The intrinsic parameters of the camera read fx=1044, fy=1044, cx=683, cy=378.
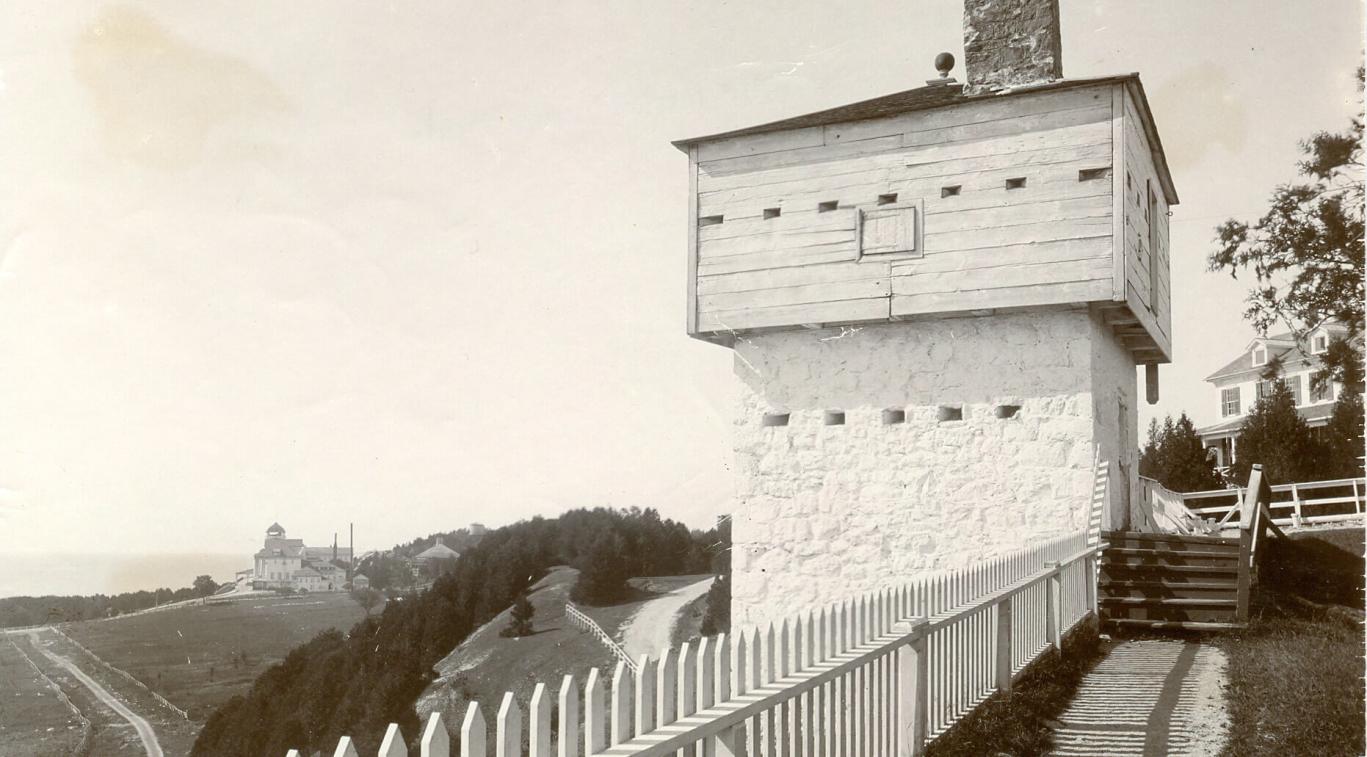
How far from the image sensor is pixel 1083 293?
1421cm

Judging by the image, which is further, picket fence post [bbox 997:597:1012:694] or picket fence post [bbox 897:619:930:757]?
picket fence post [bbox 997:597:1012:694]

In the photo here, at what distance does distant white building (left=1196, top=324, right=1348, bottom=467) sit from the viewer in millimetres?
34062

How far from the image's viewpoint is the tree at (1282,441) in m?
29.1

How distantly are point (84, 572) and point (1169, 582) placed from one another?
1787 centimetres

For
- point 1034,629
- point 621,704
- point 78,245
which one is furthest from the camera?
point 78,245

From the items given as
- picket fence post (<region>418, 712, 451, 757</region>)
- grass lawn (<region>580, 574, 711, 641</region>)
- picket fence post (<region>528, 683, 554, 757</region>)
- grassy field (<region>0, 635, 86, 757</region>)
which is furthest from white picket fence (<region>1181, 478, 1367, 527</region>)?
grassy field (<region>0, 635, 86, 757</region>)

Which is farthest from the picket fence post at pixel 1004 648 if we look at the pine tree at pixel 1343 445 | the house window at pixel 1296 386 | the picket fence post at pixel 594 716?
the house window at pixel 1296 386

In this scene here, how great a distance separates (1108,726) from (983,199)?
30.2 ft

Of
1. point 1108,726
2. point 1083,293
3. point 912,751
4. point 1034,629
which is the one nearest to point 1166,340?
point 1083,293

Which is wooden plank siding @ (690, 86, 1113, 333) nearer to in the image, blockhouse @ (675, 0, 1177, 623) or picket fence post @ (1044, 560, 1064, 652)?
blockhouse @ (675, 0, 1177, 623)

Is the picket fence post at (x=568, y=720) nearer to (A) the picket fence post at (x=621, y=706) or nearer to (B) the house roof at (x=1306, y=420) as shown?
(A) the picket fence post at (x=621, y=706)

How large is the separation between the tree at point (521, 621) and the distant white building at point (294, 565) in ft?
24.0

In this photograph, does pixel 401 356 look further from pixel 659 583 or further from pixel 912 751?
pixel 912 751

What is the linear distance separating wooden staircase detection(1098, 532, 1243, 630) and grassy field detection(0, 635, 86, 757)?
28.4 m
